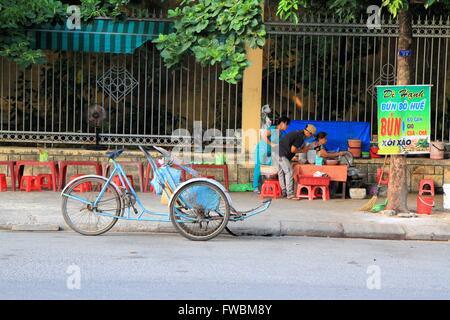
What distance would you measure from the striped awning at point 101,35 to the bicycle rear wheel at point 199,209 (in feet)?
17.0

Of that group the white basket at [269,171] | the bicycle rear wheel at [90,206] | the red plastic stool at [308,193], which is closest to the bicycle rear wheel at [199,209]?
the bicycle rear wheel at [90,206]

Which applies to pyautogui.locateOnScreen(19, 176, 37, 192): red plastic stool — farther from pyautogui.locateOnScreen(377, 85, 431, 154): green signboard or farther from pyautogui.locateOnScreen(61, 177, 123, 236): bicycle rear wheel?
pyautogui.locateOnScreen(377, 85, 431, 154): green signboard

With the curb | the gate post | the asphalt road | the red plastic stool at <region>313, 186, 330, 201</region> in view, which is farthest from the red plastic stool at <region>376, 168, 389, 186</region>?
the asphalt road

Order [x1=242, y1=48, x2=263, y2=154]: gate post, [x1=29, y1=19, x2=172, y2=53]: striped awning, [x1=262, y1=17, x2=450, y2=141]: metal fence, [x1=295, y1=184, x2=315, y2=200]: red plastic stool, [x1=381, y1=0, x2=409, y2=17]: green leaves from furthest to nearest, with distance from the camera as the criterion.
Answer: [x1=242, y1=48, x2=263, y2=154]: gate post < [x1=262, y1=17, x2=450, y2=141]: metal fence < [x1=29, y1=19, x2=172, y2=53]: striped awning < [x1=295, y1=184, x2=315, y2=200]: red plastic stool < [x1=381, y1=0, x2=409, y2=17]: green leaves

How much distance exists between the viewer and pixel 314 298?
6672mm

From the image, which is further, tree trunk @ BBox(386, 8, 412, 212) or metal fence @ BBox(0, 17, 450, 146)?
metal fence @ BBox(0, 17, 450, 146)

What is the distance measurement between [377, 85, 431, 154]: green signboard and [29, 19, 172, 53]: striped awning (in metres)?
4.41

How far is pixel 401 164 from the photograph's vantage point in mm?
11680

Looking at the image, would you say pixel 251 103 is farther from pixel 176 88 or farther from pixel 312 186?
pixel 312 186

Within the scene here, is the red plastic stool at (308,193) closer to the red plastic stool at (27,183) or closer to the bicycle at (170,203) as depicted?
the bicycle at (170,203)

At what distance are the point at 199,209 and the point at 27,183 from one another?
5.16 metres

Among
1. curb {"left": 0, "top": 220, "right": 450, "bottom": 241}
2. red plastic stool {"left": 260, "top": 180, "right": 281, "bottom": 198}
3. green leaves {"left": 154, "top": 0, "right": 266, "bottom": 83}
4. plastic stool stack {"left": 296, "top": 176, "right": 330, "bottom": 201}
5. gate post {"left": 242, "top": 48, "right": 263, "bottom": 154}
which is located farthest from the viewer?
gate post {"left": 242, "top": 48, "right": 263, "bottom": 154}

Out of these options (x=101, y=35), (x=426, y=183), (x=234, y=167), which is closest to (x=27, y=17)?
(x=101, y=35)

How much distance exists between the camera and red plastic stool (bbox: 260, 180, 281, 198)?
13445mm
